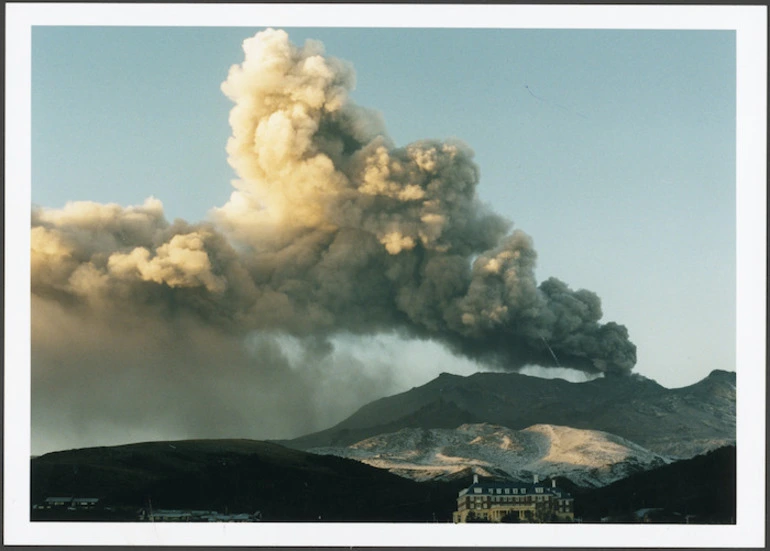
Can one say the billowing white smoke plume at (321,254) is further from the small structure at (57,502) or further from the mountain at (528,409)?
the small structure at (57,502)

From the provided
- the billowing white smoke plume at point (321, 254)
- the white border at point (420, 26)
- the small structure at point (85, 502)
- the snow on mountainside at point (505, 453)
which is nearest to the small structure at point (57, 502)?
the small structure at point (85, 502)

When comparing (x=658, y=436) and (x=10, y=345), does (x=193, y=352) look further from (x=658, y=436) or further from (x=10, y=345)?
(x=658, y=436)

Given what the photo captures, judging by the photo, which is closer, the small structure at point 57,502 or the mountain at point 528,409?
the small structure at point 57,502

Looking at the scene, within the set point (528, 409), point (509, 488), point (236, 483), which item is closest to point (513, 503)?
point (509, 488)

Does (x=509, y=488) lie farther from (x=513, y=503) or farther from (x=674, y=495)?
(x=674, y=495)

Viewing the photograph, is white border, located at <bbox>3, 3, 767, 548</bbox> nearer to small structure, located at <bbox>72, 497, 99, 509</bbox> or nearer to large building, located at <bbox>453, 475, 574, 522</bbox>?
large building, located at <bbox>453, 475, 574, 522</bbox>
